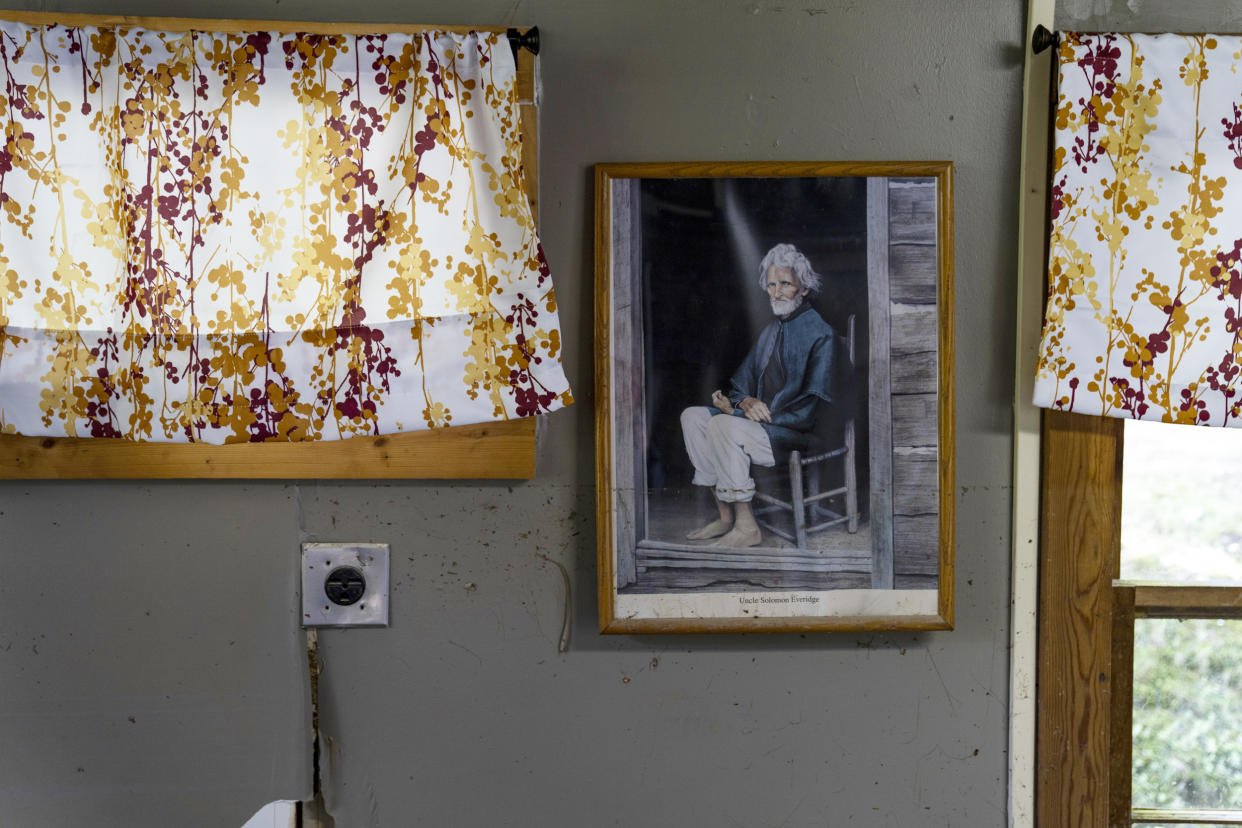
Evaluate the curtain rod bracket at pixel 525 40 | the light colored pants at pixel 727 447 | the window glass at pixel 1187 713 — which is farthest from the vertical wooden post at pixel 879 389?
the curtain rod bracket at pixel 525 40

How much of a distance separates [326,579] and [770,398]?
727 millimetres

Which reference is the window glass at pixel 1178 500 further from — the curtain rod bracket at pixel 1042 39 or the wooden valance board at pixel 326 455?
the wooden valance board at pixel 326 455

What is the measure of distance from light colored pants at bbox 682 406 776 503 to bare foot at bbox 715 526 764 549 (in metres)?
0.05

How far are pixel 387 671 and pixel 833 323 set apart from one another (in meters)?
0.86

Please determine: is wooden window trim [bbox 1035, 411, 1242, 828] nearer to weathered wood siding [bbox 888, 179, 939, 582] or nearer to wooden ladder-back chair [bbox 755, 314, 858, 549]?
weathered wood siding [bbox 888, 179, 939, 582]

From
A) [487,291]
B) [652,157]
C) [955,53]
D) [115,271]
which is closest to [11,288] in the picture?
[115,271]

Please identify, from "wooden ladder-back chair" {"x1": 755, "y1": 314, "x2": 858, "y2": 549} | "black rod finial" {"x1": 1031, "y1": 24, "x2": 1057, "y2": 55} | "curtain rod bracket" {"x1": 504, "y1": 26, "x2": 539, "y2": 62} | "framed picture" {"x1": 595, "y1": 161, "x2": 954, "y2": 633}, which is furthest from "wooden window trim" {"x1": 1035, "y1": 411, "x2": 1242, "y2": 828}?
"curtain rod bracket" {"x1": 504, "y1": 26, "x2": 539, "y2": 62}

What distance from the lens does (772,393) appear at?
3.63 ft

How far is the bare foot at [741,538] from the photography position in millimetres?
1119

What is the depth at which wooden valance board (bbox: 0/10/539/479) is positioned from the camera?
111 cm

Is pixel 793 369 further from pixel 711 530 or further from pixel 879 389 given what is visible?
pixel 711 530

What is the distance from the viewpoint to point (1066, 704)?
1.13 meters

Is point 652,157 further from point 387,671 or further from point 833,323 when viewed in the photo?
point 387,671

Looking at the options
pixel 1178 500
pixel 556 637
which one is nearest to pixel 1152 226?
pixel 1178 500
